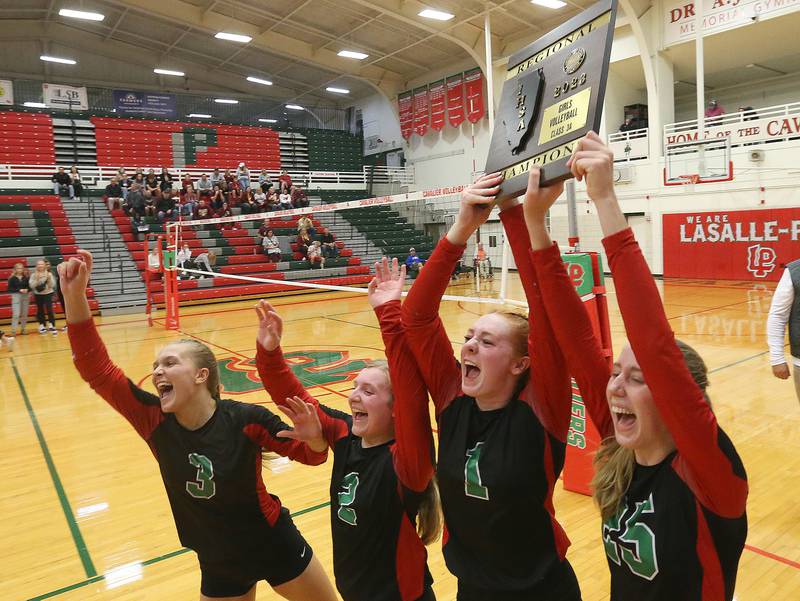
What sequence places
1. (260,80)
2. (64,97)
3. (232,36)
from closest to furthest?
(232,36) → (64,97) → (260,80)

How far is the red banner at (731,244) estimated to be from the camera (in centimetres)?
1488

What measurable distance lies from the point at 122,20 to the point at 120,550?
23752 mm

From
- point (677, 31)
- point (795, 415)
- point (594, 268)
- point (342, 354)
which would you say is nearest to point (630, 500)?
point (594, 268)

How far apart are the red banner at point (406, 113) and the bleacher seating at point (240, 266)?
28.8 feet

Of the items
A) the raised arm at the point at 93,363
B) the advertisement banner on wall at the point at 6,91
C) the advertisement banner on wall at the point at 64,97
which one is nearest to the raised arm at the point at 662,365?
the raised arm at the point at 93,363

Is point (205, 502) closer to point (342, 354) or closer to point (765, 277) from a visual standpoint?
point (342, 354)

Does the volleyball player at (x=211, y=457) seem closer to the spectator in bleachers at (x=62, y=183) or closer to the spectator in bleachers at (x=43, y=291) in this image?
the spectator in bleachers at (x=43, y=291)

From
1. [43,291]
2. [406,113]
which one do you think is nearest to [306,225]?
[43,291]

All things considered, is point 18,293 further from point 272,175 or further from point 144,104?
point 144,104

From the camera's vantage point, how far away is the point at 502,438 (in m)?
1.60

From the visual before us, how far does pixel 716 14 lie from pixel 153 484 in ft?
57.4

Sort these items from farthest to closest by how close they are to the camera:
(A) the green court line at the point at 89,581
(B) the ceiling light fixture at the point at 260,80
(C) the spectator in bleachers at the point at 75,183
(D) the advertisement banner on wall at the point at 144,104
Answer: (B) the ceiling light fixture at the point at 260,80 → (D) the advertisement banner on wall at the point at 144,104 → (C) the spectator in bleachers at the point at 75,183 → (A) the green court line at the point at 89,581

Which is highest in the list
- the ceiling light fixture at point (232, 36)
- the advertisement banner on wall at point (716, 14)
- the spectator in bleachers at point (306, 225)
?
the ceiling light fixture at point (232, 36)

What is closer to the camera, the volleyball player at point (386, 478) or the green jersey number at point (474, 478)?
the green jersey number at point (474, 478)
